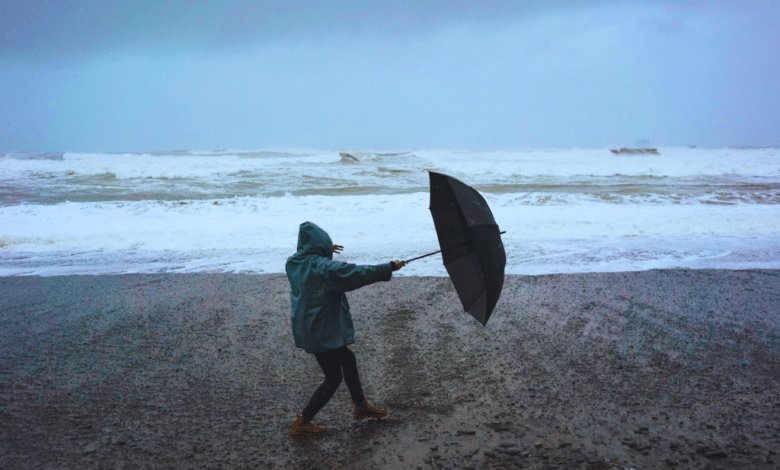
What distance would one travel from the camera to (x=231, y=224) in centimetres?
1275

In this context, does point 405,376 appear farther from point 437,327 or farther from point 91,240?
point 91,240

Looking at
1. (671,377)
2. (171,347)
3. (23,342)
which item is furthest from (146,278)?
(671,377)

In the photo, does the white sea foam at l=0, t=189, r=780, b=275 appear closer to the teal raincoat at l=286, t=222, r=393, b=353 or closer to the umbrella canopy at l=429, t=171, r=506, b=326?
the umbrella canopy at l=429, t=171, r=506, b=326

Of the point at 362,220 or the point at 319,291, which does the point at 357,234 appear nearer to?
the point at 362,220

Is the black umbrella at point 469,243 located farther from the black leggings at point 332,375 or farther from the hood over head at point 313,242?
the black leggings at point 332,375

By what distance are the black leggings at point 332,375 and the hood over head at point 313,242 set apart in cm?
63

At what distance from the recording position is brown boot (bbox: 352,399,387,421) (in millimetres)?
3613

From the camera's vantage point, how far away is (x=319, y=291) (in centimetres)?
317

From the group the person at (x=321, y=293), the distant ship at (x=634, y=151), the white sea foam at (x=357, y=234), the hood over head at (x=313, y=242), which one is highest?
the distant ship at (x=634, y=151)

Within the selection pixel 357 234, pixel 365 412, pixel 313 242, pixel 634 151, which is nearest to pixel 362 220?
pixel 357 234

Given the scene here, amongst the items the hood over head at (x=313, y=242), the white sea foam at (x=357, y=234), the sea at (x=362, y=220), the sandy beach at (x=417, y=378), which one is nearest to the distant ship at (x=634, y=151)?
the sea at (x=362, y=220)

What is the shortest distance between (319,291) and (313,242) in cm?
30

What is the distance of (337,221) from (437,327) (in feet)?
25.8

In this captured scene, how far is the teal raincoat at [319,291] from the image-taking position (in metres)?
3.11
